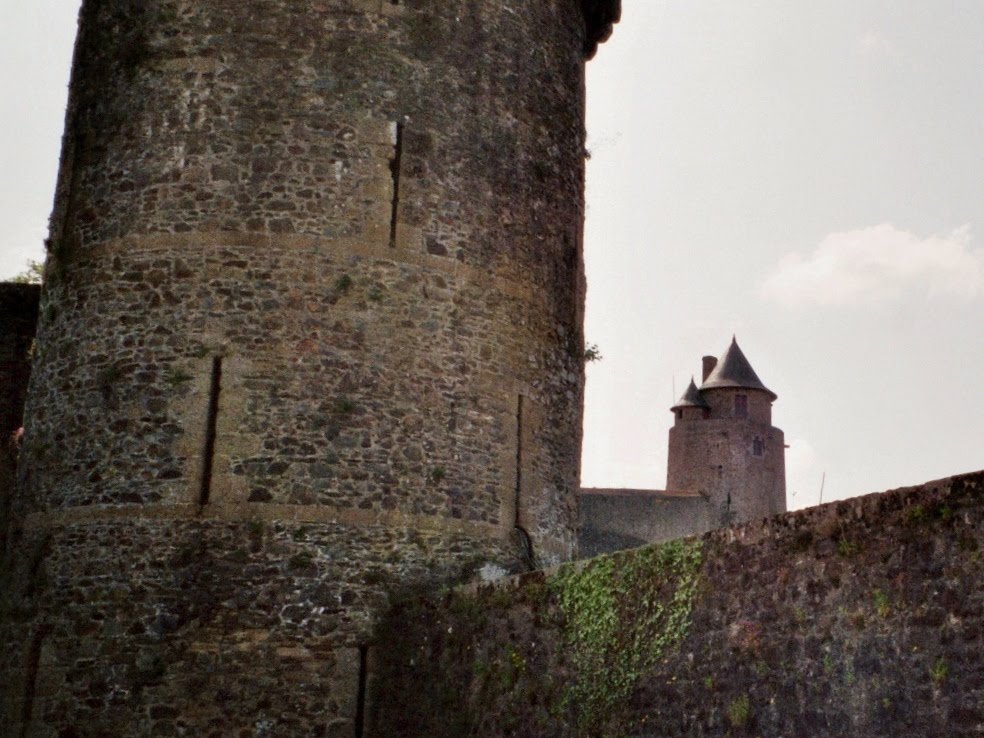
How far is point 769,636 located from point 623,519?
41155 mm

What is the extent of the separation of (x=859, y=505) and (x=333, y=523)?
20.6ft

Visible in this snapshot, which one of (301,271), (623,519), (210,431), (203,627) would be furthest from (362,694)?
(623,519)

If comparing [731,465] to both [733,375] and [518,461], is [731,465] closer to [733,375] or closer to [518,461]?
[733,375]

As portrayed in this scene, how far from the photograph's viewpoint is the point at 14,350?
16047 mm

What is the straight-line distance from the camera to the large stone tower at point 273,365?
12.4 m

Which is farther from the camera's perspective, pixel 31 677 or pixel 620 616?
pixel 31 677

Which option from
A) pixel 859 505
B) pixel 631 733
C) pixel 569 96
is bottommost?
pixel 631 733

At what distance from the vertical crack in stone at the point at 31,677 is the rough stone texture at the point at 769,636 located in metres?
4.25

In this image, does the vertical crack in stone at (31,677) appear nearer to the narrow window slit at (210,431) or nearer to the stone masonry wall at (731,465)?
the narrow window slit at (210,431)

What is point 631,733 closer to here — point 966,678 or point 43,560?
point 966,678

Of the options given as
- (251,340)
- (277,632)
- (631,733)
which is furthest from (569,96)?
(631,733)

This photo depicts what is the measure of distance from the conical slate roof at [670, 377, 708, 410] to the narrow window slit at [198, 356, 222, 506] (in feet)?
159

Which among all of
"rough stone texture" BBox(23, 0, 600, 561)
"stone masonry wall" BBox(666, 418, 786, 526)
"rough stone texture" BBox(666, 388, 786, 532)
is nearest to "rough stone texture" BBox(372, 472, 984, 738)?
"rough stone texture" BBox(23, 0, 600, 561)

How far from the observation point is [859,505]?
24.9 ft
